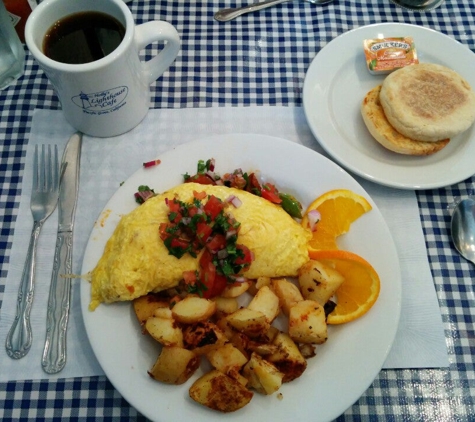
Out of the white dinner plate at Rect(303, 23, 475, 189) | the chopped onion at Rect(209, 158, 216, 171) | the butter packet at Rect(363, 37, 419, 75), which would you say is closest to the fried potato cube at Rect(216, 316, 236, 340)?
the chopped onion at Rect(209, 158, 216, 171)

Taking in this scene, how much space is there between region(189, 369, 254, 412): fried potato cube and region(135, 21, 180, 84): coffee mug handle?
1.21 meters

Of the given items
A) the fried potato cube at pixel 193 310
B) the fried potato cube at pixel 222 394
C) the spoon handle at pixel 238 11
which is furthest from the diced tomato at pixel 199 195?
the spoon handle at pixel 238 11

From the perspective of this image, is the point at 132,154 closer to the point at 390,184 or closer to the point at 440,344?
the point at 390,184

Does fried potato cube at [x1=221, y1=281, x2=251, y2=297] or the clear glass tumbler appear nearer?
fried potato cube at [x1=221, y1=281, x2=251, y2=297]

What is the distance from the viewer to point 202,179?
1685mm

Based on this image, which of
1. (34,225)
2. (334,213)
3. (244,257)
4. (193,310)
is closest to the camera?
(193,310)

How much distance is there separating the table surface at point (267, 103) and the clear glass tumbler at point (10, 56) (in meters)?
0.04

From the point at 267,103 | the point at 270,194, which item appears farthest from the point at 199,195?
the point at 267,103

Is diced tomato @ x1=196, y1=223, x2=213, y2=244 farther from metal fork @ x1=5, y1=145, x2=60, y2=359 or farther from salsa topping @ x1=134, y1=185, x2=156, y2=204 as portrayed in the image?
metal fork @ x1=5, y1=145, x2=60, y2=359

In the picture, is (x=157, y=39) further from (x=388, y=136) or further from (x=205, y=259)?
(x=388, y=136)

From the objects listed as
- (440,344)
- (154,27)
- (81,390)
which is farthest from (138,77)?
(440,344)

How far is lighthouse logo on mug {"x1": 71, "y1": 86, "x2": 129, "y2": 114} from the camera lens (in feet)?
5.34

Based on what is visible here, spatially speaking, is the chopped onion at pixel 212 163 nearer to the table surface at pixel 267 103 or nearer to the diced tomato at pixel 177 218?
the diced tomato at pixel 177 218

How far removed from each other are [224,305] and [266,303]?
147 mm
